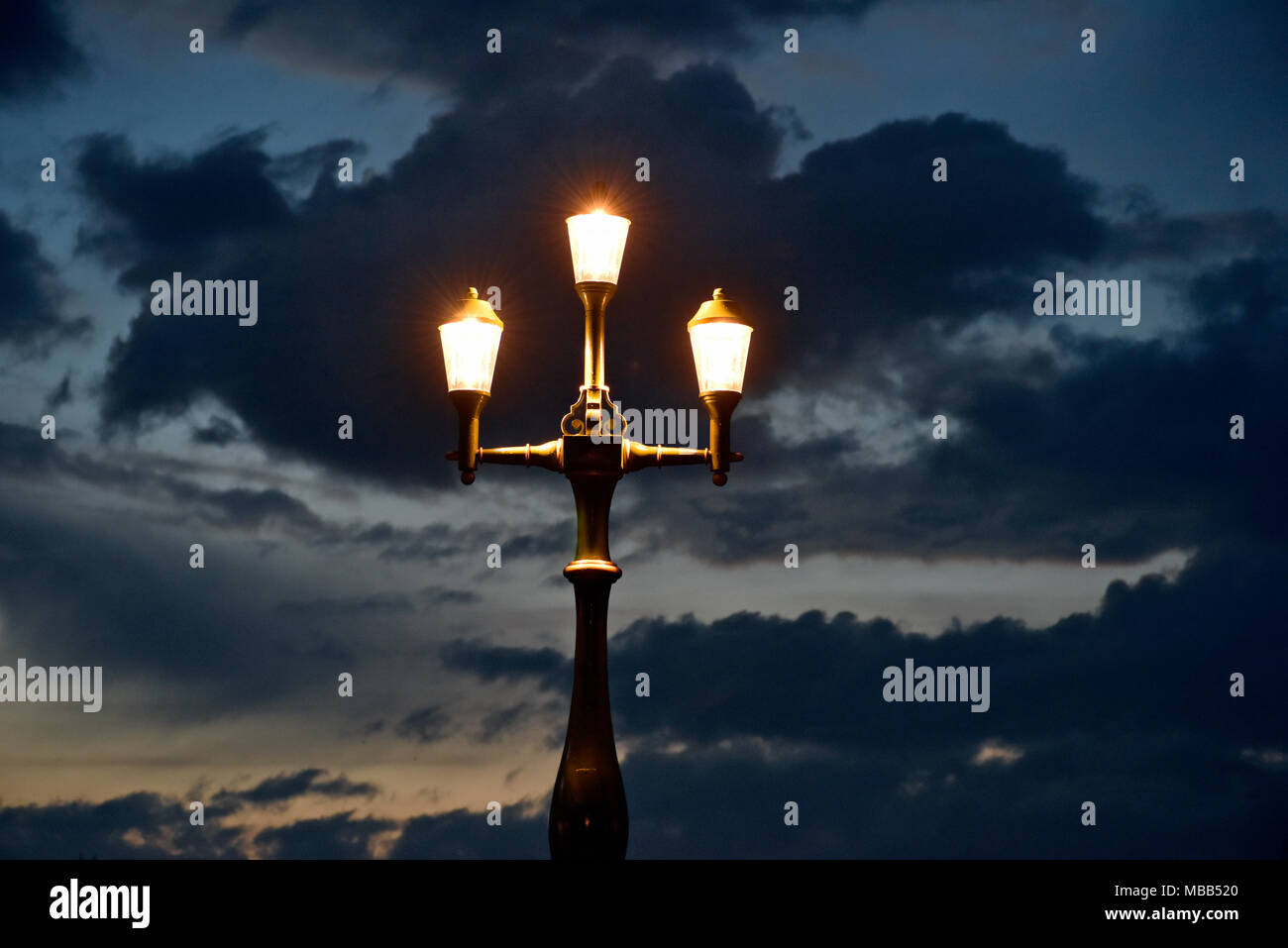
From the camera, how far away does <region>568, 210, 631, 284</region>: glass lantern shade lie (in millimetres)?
10555

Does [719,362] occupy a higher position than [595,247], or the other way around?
[595,247]

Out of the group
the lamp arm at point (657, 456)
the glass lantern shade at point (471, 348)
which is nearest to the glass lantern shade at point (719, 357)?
the lamp arm at point (657, 456)

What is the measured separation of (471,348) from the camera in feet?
34.2

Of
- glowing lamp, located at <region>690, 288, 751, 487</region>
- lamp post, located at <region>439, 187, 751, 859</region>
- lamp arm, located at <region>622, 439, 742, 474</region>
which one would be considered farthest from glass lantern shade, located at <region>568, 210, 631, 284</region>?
lamp arm, located at <region>622, 439, 742, 474</region>

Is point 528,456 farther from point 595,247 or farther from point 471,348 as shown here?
point 595,247

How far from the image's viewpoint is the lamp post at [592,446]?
31.4 feet

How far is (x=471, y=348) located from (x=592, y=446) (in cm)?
111

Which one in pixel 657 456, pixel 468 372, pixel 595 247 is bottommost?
pixel 657 456

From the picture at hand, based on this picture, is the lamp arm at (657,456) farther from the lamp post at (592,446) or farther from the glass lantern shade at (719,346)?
the glass lantern shade at (719,346)

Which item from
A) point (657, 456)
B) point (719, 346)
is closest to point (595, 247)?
point (719, 346)

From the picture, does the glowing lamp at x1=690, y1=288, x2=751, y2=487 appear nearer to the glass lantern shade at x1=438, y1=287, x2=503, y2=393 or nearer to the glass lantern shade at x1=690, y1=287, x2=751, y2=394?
the glass lantern shade at x1=690, y1=287, x2=751, y2=394
